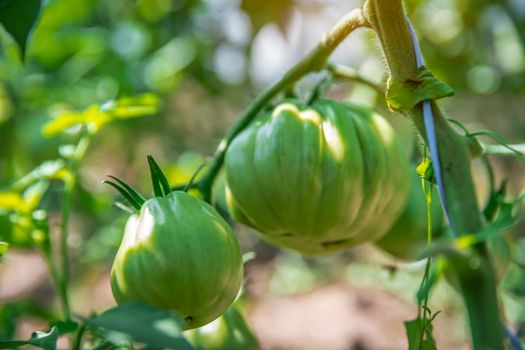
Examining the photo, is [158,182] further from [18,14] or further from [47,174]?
[47,174]

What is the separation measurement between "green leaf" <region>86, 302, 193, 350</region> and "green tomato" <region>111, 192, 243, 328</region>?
0.25 ft

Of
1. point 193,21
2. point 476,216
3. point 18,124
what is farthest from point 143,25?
point 476,216

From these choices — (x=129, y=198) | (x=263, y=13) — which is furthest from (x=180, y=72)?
(x=129, y=198)

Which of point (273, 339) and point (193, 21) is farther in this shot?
point (193, 21)

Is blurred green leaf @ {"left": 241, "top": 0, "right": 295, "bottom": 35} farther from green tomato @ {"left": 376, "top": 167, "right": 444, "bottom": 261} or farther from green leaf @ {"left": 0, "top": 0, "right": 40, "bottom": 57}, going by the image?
green leaf @ {"left": 0, "top": 0, "right": 40, "bottom": 57}

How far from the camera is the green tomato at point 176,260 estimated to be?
1.98 ft

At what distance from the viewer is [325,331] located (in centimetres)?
160

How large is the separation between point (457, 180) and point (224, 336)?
0.43m

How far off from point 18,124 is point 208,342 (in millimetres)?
1151

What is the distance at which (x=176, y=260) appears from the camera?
0.60m

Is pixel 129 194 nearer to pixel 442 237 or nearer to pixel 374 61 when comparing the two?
pixel 442 237

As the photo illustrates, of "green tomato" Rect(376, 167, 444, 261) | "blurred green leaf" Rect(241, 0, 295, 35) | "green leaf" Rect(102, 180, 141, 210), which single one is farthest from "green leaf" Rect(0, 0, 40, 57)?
"blurred green leaf" Rect(241, 0, 295, 35)

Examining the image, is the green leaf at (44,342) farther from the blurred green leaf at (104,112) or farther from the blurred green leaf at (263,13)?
the blurred green leaf at (263,13)

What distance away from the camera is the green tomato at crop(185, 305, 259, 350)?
893mm
